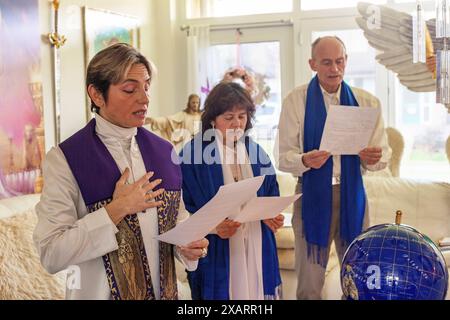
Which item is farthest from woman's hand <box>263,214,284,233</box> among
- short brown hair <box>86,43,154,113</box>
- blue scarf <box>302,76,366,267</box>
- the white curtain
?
the white curtain

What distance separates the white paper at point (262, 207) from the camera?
190cm

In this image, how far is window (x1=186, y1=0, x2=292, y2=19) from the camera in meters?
5.40

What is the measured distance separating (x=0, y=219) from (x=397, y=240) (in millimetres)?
Result: 1987

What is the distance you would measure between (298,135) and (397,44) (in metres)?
1.70

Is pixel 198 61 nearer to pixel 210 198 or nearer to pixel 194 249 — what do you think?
pixel 210 198

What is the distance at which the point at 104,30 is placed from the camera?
445 centimetres

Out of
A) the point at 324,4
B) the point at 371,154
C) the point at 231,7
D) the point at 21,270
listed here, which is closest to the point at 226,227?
the point at 371,154

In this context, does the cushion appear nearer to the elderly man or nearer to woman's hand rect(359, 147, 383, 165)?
the elderly man

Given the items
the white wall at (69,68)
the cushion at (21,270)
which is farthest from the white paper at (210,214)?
the white wall at (69,68)

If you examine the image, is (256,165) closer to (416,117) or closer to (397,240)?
(397,240)

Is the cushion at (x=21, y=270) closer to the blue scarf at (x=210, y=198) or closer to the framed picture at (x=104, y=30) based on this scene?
the blue scarf at (x=210, y=198)

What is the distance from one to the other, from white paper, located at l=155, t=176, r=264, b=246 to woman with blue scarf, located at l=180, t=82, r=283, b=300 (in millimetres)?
521

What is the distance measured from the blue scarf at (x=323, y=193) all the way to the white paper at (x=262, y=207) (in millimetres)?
732
